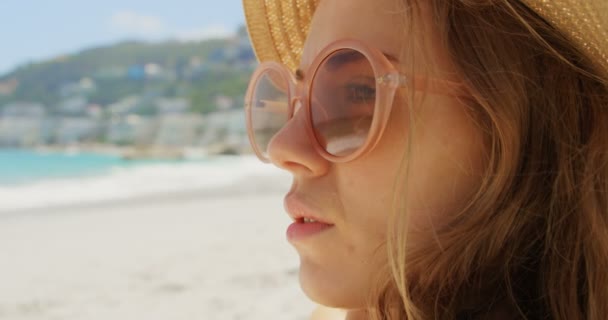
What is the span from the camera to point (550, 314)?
30.5 inches

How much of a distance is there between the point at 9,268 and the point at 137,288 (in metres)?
1.32

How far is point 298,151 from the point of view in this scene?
905 mm

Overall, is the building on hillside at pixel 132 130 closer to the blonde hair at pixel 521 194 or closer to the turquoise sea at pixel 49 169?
the turquoise sea at pixel 49 169

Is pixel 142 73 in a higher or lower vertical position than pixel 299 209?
higher

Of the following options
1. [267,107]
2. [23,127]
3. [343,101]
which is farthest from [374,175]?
[23,127]

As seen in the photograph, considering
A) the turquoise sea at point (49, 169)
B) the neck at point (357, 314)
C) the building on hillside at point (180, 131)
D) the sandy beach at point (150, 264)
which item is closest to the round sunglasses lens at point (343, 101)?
the neck at point (357, 314)

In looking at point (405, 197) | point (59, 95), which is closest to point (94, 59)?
point (59, 95)

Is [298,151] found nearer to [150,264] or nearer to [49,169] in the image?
[150,264]

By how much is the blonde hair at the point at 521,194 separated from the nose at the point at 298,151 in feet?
0.55

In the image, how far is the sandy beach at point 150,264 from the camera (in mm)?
3047

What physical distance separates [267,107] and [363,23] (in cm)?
39

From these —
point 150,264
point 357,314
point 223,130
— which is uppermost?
point 357,314

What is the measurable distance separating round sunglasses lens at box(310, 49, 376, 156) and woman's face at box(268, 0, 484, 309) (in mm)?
27

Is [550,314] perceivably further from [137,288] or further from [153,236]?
[153,236]
